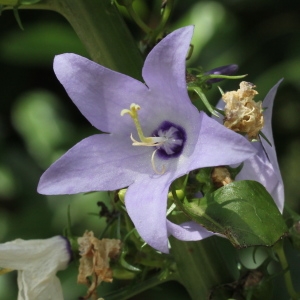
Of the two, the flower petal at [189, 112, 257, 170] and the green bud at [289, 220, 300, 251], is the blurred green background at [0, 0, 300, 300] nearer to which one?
the green bud at [289, 220, 300, 251]

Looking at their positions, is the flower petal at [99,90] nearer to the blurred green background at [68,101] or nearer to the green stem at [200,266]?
the green stem at [200,266]

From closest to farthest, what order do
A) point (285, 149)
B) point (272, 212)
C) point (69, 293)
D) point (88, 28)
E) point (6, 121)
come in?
point (272, 212)
point (88, 28)
point (69, 293)
point (285, 149)
point (6, 121)

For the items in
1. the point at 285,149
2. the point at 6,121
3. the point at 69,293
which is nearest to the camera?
the point at 69,293

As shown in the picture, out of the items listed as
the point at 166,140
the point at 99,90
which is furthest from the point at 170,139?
the point at 99,90

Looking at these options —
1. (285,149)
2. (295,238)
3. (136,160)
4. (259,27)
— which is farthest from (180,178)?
(259,27)

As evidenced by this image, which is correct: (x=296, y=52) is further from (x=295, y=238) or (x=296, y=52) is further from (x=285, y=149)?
(x=295, y=238)

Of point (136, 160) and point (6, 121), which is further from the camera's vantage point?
point (6, 121)

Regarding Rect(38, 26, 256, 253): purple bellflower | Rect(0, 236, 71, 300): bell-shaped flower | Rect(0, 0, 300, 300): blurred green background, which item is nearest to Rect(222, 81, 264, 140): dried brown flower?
Rect(38, 26, 256, 253): purple bellflower

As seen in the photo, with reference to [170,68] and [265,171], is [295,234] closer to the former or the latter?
[265,171]
